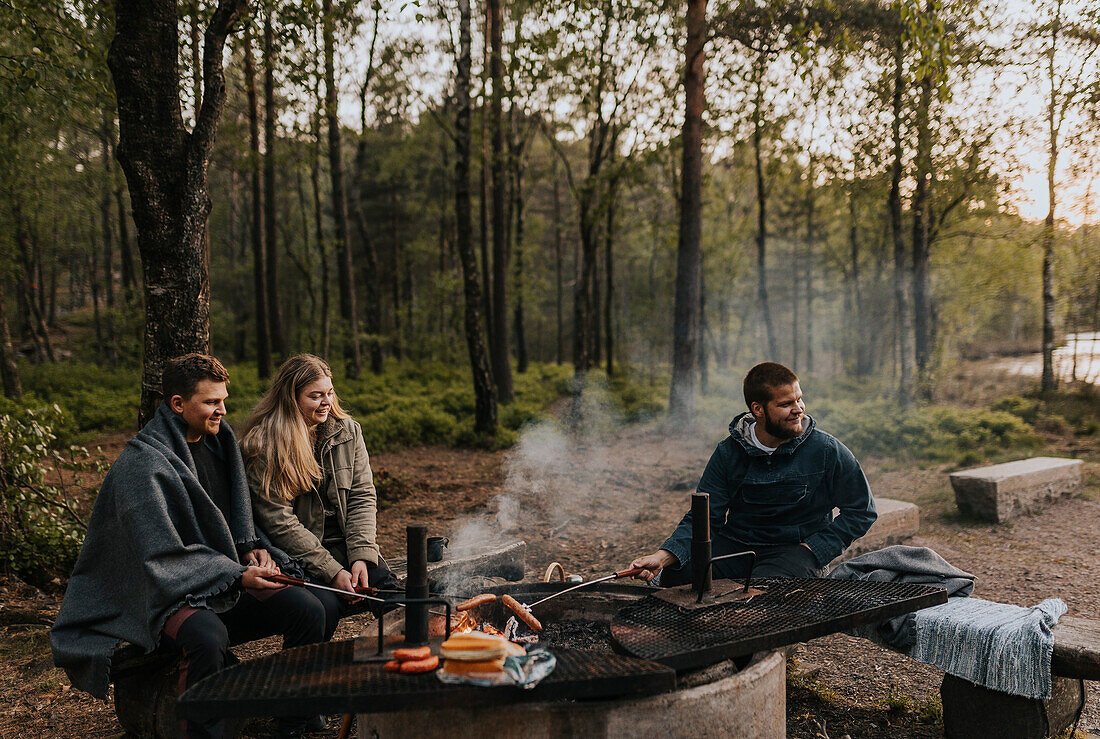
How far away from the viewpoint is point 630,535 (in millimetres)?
7027

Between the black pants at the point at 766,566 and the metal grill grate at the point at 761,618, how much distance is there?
1.29 feet

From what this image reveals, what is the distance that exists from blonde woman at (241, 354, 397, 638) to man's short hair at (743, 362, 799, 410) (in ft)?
6.83

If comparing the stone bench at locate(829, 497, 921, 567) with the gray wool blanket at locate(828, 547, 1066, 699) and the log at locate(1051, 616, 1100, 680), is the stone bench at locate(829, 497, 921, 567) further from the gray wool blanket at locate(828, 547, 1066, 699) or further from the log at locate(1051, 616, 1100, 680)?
the log at locate(1051, 616, 1100, 680)

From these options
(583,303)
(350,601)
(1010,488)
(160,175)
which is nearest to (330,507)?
(350,601)

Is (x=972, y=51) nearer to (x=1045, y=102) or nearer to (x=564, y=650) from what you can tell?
(x=1045, y=102)

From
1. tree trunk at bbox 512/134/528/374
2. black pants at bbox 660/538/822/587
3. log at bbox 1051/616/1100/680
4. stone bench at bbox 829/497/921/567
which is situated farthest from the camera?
tree trunk at bbox 512/134/528/374

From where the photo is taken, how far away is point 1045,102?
42.9 ft

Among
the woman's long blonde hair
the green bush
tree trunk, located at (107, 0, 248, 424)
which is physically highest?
tree trunk, located at (107, 0, 248, 424)

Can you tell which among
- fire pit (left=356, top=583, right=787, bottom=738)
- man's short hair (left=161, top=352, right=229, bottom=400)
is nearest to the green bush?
fire pit (left=356, top=583, right=787, bottom=738)

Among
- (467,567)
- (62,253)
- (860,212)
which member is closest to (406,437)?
(467,567)

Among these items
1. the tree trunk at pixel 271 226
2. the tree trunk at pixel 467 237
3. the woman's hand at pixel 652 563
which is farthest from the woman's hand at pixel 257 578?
the tree trunk at pixel 271 226

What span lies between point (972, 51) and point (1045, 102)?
5.48 ft

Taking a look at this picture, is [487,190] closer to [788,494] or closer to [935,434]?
[935,434]

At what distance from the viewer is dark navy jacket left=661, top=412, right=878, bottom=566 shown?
3502 mm
